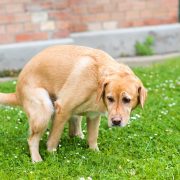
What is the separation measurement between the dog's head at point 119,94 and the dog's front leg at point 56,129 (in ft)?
1.67

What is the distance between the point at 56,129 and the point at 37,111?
300mm

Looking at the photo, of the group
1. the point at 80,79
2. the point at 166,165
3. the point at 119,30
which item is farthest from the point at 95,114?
the point at 119,30

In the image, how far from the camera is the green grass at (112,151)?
550cm

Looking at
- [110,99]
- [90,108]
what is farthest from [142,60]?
[110,99]

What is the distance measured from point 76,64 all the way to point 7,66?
4554 millimetres

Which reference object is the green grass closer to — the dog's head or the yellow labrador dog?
the yellow labrador dog

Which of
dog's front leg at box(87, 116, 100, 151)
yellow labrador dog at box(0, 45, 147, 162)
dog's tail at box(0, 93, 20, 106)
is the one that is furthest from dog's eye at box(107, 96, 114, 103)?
dog's tail at box(0, 93, 20, 106)

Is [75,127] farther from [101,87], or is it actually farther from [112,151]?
[101,87]

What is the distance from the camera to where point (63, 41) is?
413 inches

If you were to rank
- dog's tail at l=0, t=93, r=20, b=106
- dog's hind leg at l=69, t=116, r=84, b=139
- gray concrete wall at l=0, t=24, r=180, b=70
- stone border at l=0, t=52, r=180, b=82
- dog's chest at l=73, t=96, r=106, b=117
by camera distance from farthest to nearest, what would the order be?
stone border at l=0, t=52, r=180, b=82, gray concrete wall at l=0, t=24, r=180, b=70, dog's hind leg at l=69, t=116, r=84, b=139, dog's tail at l=0, t=93, r=20, b=106, dog's chest at l=73, t=96, r=106, b=117

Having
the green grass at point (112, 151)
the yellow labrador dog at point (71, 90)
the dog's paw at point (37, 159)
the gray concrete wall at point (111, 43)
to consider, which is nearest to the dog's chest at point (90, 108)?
the yellow labrador dog at point (71, 90)

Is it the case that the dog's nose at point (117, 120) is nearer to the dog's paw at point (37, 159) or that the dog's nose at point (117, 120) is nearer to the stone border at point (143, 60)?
the dog's paw at point (37, 159)

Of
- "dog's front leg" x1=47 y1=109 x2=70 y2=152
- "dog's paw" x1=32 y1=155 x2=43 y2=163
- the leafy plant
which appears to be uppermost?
"dog's front leg" x1=47 y1=109 x2=70 y2=152

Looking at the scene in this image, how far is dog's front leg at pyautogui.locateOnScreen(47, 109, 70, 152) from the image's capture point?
591cm
